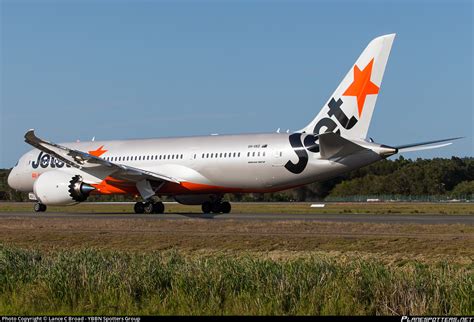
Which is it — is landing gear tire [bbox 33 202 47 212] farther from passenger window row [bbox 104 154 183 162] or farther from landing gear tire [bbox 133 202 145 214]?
landing gear tire [bbox 133 202 145 214]

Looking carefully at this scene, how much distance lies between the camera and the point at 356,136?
130ft

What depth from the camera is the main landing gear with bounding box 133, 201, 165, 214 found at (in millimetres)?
44094

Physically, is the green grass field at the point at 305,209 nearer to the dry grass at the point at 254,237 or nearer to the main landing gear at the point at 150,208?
the main landing gear at the point at 150,208

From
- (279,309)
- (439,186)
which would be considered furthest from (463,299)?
(439,186)

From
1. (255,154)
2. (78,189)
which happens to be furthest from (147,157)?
(255,154)

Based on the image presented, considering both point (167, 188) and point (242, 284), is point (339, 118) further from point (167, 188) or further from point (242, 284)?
point (242, 284)

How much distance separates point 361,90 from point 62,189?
1722 cm

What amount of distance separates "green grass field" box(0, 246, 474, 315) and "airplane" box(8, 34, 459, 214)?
65.3 ft

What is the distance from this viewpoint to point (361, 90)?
39.5m

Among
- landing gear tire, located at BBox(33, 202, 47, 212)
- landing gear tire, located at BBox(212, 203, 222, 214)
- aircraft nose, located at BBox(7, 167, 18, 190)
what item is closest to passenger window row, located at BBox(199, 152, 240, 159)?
landing gear tire, located at BBox(212, 203, 222, 214)

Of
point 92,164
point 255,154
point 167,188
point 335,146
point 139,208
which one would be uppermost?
point 335,146

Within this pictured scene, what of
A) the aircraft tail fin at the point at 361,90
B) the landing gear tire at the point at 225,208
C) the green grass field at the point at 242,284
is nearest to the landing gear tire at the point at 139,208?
the landing gear tire at the point at 225,208

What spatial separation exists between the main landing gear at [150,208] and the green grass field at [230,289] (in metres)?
25.0

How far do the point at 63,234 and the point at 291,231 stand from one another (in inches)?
345
